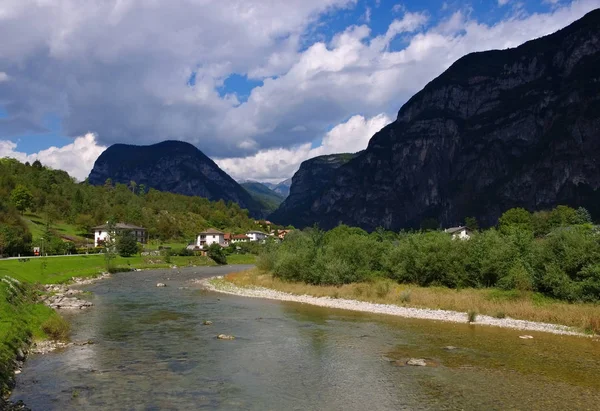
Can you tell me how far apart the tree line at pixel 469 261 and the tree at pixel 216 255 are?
217ft

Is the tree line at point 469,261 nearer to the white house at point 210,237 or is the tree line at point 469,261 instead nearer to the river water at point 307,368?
the river water at point 307,368

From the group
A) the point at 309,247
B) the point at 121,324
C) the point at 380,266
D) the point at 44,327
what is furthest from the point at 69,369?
the point at 309,247

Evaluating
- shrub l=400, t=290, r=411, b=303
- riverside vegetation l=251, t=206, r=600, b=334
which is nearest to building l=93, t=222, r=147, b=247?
riverside vegetation l=251, t=206, r=600, b=334

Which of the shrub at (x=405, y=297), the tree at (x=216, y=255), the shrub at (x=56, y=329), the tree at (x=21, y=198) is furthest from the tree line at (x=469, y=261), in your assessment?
the tree at (x=21, y=198)

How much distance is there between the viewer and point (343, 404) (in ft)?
66.6

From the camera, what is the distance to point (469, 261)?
5319 centimetres

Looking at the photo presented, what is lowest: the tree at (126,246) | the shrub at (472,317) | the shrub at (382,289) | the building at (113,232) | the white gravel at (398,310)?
the white gravel at (398,310)

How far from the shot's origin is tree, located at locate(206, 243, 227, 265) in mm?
144750

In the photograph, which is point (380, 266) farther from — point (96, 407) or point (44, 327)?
point (96, 407)

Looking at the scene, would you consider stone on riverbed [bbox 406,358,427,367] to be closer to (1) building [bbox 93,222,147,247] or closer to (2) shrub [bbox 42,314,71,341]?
(2) shrub [bbox 42,314,71,341]

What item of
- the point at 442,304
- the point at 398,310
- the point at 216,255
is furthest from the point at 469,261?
the point at 216,255

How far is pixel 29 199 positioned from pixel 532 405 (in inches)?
6337

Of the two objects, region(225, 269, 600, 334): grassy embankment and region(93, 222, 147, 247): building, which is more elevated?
region(93, 222, 147, 247): building

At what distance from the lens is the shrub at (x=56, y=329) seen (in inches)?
1253
